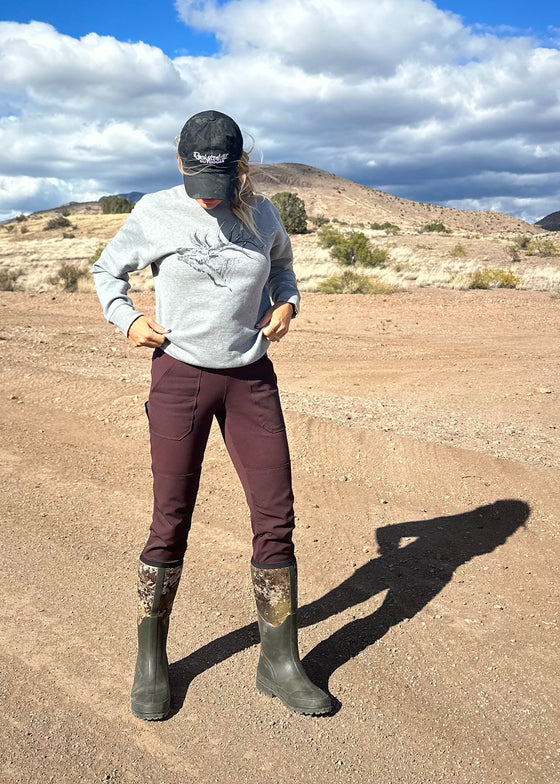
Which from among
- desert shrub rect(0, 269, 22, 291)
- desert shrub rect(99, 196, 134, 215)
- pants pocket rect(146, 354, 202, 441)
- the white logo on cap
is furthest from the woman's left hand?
desert shrub rect(99, 196, 134, 215)

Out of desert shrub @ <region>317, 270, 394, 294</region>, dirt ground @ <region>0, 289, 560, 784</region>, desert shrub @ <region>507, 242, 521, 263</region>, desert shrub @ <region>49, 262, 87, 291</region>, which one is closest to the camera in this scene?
dirt ground @ <region>0, 289, 560, 784</region>

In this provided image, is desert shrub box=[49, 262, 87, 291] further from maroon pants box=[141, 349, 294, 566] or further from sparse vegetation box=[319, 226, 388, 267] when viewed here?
maroon pants box=[141, 349, 294, 566]

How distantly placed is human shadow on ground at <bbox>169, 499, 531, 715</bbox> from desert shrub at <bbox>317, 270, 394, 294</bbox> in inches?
507

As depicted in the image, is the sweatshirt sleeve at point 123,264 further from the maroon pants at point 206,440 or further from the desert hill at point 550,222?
the desert hill at point 550,222

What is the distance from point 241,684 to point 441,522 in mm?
2047

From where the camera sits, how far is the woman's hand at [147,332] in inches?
101

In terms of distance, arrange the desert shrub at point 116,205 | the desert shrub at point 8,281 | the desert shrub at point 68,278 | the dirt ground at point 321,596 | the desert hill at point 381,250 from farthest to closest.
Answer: the desert shrub at point 116,205 < the desert hill at point 381,250 < the desert shrub at point 8,281 < the desert shrub at point 68,278 < the dirt ground at point 321,596

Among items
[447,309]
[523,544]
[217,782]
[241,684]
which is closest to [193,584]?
[241,684]

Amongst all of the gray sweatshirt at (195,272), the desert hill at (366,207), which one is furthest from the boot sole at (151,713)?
the desert hill at (366,207)

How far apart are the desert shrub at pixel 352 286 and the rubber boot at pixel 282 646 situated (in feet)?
48.5

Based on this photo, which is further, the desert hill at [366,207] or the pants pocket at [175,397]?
the desert hill at [366,207]

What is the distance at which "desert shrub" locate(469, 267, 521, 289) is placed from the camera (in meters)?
19.0

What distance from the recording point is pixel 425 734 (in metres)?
2.67

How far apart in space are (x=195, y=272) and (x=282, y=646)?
4.89 ft
